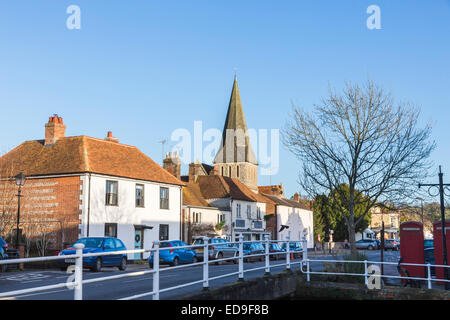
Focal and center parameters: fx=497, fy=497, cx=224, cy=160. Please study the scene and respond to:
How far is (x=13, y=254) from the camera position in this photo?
2595 cm

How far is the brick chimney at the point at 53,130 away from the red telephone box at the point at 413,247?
27.9 metres

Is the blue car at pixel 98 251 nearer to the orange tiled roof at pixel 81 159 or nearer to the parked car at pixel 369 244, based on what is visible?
the orange tiled roof at pixel 81 159

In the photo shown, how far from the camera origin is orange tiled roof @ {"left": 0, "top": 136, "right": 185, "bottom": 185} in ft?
114

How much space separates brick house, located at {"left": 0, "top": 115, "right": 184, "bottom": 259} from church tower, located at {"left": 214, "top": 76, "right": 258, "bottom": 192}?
68.9m

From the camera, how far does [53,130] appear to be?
3850 cm

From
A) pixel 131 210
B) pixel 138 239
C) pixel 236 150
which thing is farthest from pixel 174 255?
pixel 236 150

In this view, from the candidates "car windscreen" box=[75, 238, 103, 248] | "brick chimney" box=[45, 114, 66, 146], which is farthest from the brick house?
"car windscreen" box=[75, 238, 103, 248]

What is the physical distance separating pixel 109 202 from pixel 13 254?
967 centimetres

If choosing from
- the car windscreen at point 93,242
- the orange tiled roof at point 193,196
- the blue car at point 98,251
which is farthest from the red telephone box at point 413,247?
the orange tiled roof at point 193,196

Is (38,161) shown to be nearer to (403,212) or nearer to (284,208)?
(403,212)

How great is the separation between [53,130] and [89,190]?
8049 mm

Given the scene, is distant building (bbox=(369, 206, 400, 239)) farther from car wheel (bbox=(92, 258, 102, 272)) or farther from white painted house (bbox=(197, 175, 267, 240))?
car wheel (bbox=(92, 258, 102, 272))

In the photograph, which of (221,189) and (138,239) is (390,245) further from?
(138,239)
